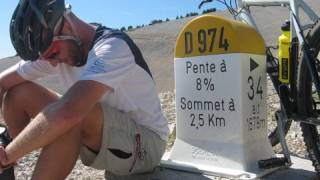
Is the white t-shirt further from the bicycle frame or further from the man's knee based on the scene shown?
the bicycle frame

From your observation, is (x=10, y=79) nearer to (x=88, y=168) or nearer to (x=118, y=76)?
(x=118, y=76)

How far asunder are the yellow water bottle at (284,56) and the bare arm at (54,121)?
1.48m

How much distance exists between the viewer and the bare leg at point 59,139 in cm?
284

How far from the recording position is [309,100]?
3.50 metres

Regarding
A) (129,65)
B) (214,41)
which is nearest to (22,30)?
(129,65)

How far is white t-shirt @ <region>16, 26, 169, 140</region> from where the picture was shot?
113 inches

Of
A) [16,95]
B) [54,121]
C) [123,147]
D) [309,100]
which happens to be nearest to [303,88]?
[309,100]

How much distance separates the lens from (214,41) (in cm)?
361

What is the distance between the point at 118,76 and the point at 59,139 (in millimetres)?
436

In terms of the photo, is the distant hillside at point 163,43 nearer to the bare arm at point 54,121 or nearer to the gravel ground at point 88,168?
the gravel ground at point 88,168

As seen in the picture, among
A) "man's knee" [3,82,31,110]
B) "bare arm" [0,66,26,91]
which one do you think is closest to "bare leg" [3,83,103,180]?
"man's knee" [3,82,31,110]

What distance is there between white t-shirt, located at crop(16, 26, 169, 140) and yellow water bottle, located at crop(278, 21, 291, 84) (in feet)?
2.79

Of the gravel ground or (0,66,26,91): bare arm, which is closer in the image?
(0,66,26,91): bare arm

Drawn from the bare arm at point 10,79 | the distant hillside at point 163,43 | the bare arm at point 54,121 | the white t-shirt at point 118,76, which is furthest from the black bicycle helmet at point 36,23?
the distant hillside at point 163,43
